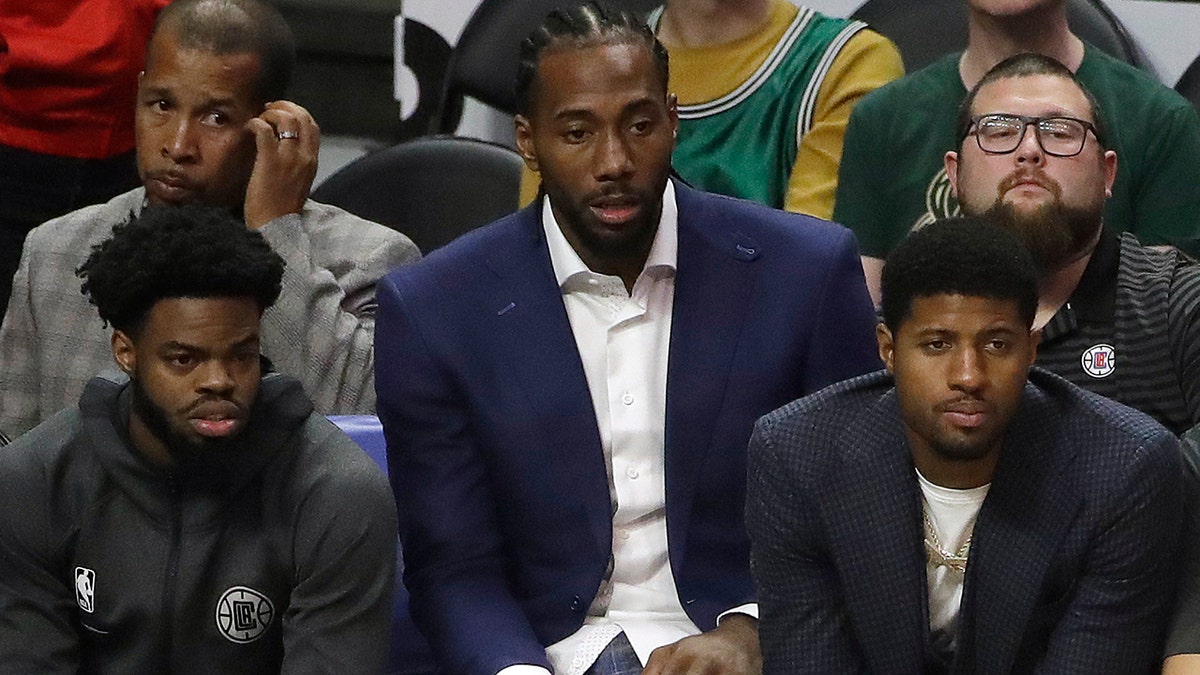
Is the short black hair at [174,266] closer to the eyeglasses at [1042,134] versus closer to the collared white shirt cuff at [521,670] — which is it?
the collared white shirt cuff at [521,670]

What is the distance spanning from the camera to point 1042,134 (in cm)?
289

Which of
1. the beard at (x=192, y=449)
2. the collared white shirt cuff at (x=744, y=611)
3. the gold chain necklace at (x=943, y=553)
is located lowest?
the collared white shirt cuff at (x=744, y=611)

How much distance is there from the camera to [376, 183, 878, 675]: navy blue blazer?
2525 millimetres

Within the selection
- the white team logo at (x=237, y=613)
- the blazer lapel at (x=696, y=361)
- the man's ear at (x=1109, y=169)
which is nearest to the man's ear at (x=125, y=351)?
the white team logo at (x=237, y=613)

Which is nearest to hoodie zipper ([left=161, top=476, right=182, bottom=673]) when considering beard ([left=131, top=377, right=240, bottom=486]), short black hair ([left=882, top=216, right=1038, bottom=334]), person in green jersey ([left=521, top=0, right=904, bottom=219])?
beard ([left=131, top=377, right=240, bottom=486])

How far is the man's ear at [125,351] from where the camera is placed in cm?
249

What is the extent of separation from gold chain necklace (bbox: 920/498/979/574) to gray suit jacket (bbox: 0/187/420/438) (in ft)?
3.32

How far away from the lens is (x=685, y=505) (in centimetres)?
253

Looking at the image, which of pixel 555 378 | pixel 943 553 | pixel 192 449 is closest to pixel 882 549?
pixel 943 553

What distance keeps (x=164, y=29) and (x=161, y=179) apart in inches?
10.3

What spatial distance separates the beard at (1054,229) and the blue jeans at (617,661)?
0.83m

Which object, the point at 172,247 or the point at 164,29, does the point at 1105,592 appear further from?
the point at 164,29

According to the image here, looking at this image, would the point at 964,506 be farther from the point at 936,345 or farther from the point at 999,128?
the point at 999,128

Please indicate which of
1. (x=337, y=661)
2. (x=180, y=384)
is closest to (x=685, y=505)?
(x=337, y=661)
